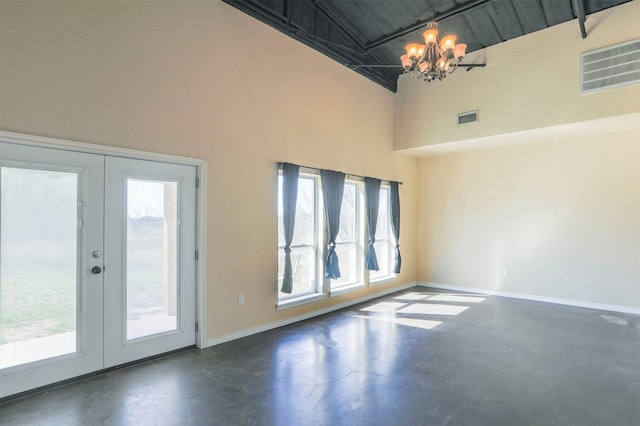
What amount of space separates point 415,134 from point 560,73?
7.91ft

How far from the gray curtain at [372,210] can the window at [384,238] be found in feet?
1.58

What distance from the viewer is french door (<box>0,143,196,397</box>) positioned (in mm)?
2721

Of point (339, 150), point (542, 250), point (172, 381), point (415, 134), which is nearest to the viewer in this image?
point (172, 381)

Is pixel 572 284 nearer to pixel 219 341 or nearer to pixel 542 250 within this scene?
pixel 542 250

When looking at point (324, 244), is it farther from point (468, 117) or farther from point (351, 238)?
point (468, 117)

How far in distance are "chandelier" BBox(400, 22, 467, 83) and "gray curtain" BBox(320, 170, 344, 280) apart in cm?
195

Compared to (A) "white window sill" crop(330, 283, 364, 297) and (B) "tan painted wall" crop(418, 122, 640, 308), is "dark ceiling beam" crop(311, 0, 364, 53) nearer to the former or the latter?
(B) "tan painted wall" crop(418, 122, 640, 308)

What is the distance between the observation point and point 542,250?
6.09 metres

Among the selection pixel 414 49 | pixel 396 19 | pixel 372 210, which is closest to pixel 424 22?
pixel 396 19

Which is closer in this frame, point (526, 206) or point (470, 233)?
point (526, 206)

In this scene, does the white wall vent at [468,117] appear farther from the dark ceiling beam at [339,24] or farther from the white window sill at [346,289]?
the white window sill at [346,289]

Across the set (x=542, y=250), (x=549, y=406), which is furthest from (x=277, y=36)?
(x=542, y=250)

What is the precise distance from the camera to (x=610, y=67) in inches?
181

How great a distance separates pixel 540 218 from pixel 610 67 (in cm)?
261
